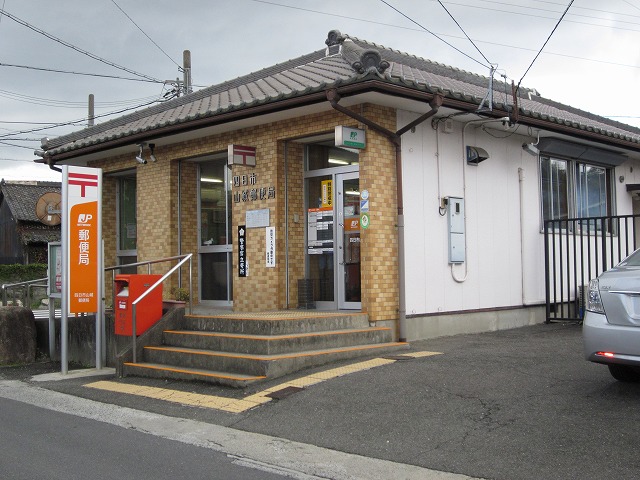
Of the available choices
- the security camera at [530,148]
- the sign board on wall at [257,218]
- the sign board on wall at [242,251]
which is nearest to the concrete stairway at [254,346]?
the sign board on wall at [242,251]

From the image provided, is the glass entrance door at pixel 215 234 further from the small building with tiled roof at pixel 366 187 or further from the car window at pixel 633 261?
the car window at pixel 633 261

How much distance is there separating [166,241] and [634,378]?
9.82 meters

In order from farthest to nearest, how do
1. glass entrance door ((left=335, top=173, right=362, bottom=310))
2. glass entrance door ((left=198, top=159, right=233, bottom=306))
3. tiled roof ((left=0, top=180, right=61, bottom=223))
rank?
tiled roof ((left=0, top=180, right=61, bottom=223))
glass entrance door ((left=198, top=159, right=233, bottom=306))
glass entrance door ((left=335, top=173, right=362, bottom=310))

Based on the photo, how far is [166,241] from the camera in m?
14.7

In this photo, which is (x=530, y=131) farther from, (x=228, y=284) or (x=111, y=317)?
(x=111, y=317)

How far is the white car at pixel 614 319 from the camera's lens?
21.4ft

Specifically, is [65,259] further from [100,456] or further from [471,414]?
[471,414]

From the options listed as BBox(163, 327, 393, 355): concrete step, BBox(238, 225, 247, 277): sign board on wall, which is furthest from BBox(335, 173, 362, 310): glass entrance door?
BBox(238, 225, 247, 277): sign board on wall

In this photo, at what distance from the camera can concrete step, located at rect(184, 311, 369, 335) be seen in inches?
391

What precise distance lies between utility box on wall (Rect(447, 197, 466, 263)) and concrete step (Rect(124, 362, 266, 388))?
4.63 meters

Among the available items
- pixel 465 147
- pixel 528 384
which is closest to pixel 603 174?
pixel 465 147

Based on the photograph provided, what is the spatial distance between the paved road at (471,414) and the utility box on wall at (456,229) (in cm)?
257

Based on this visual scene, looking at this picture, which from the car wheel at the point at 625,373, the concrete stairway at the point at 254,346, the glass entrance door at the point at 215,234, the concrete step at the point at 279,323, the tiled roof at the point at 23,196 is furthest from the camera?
the tiled roof at the point at 23,196

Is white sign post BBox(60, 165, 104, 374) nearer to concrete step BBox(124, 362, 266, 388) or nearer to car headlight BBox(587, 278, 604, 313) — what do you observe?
concrete step BBox(124, 362, 266, 388)
